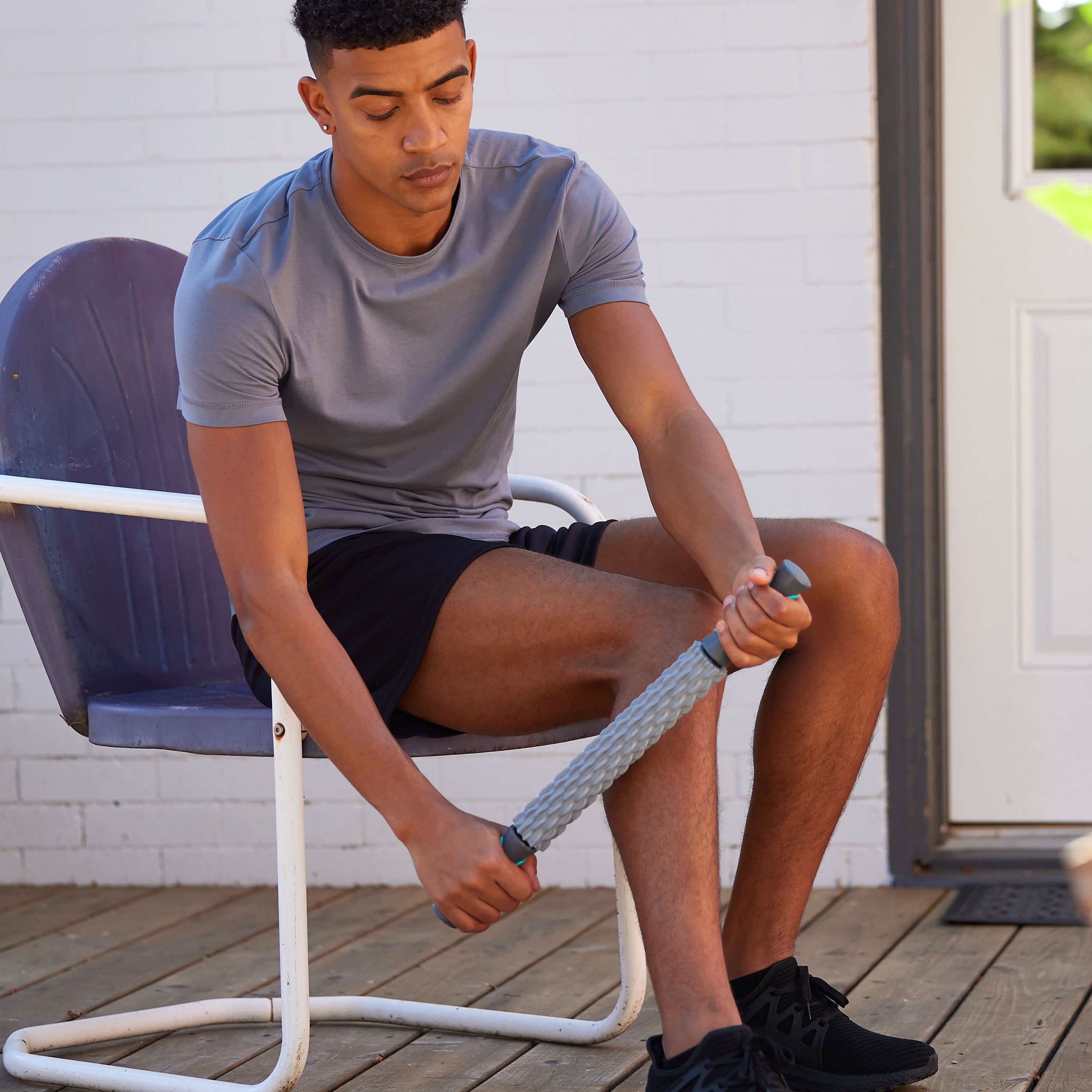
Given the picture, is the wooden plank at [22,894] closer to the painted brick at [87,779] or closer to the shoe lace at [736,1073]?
the painted brick at [87,779]

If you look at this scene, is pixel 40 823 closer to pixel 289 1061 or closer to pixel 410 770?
pixel 289 1061

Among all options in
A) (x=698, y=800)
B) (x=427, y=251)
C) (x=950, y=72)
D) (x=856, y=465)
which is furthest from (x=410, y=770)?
(x=950, y=72)

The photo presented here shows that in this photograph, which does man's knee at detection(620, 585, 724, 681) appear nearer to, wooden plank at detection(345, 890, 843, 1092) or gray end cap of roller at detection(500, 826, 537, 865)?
gray end cap of roller at detection(500, 826, 537, 865)

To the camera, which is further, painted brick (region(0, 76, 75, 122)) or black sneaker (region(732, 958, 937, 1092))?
painted brick (region(0, 76, 75, 122))

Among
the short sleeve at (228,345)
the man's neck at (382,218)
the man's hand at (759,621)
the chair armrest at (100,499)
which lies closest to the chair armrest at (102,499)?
the chair armrest at (100,499)

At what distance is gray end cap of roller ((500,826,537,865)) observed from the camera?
1.23m

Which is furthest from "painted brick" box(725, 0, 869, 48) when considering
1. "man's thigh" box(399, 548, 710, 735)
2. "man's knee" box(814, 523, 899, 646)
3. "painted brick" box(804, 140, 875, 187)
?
"man's thigh" box(399, 548, 710, 735)

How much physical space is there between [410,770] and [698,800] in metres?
0.25

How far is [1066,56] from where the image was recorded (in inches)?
97.6

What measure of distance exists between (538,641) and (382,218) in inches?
18.2

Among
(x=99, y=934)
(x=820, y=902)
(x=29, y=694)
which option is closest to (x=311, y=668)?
(x=99, y=934)

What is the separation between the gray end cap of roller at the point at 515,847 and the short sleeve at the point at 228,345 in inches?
17.6

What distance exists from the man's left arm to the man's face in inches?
10.0

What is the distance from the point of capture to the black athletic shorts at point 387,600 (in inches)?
54.6
